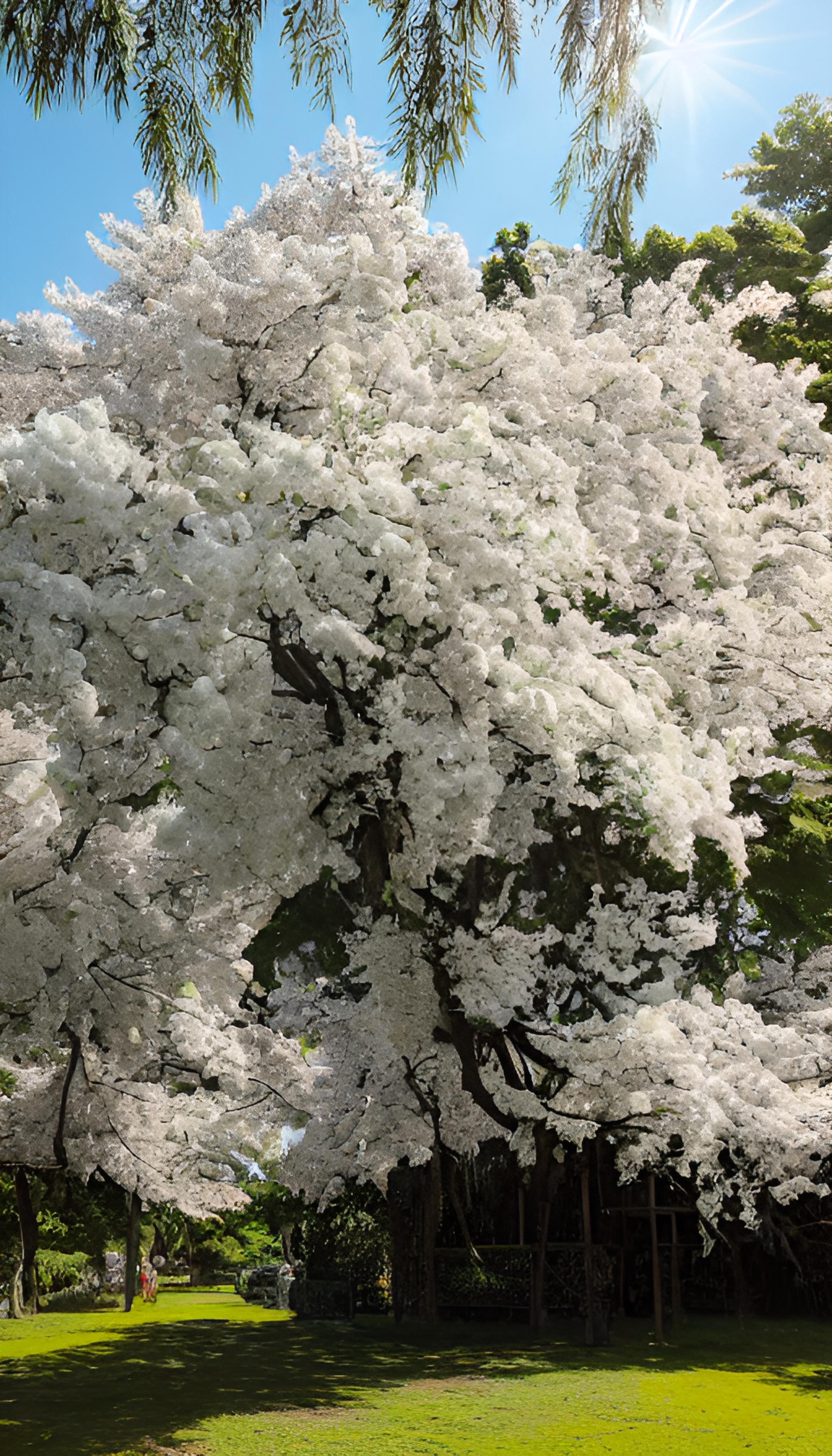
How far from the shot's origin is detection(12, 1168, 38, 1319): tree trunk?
19531mm

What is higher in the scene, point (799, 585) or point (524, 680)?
point (799, 585)

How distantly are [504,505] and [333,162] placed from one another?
6208 mm

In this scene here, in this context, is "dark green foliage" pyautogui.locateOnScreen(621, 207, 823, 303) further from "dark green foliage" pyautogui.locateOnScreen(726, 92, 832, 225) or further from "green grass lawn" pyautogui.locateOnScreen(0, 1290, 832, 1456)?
"green grass lawn" pyautogui.locateOnScreen(0, 1290, 832, 1456)

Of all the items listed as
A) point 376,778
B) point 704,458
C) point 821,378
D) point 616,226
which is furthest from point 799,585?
point 616,226

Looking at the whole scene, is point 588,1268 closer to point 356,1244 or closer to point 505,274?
point 356,1244

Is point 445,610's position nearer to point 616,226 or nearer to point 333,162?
point 616,226

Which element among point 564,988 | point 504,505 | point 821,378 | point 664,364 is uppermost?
point 821,378

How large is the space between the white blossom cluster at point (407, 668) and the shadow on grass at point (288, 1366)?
2.35 metres

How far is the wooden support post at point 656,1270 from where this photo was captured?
1411cm

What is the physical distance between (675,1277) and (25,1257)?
11.6 meters

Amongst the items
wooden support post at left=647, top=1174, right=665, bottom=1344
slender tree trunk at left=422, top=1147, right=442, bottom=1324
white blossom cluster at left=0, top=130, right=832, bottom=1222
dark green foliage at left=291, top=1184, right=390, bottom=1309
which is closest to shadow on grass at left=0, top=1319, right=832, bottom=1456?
wooden support post at left=647, top=1174, right=665, bottom=1344

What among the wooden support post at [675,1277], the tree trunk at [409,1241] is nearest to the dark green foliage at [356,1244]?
the tree trunk at [409,1241]

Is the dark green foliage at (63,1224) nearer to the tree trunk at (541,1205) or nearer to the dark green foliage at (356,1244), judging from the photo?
the dark green foliage at (356,1244)

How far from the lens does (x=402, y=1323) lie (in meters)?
18.5
